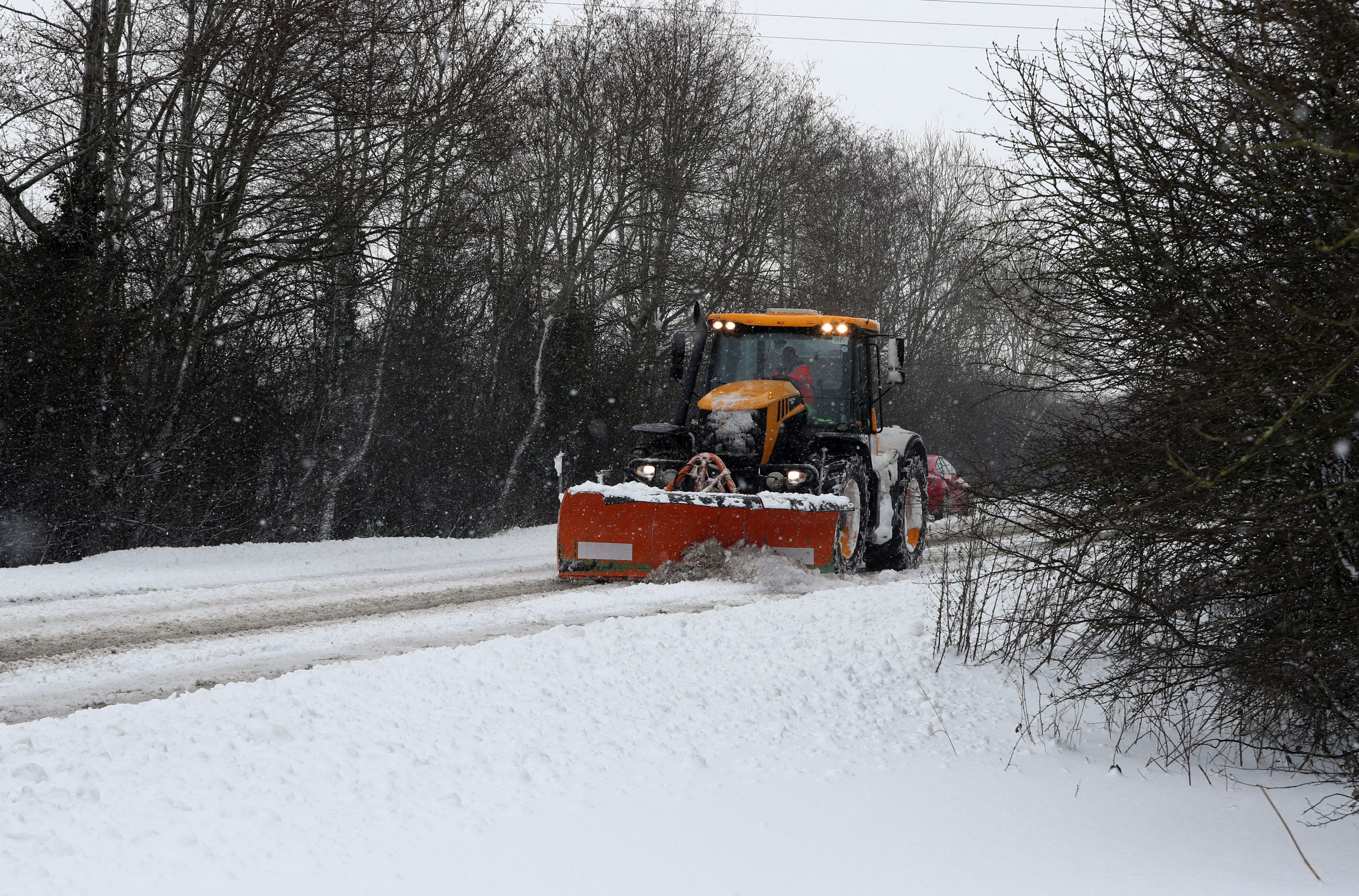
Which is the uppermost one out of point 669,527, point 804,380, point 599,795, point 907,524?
point 804,380

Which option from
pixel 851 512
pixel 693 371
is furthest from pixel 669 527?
pixel 693 371

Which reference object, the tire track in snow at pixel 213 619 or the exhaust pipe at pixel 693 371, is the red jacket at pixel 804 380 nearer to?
the exhaust pipe at pixel 693 371

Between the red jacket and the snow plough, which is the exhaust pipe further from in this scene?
the red jacket

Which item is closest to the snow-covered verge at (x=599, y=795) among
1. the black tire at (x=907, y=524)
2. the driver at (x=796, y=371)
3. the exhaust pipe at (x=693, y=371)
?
the exhaust pipe at (x=693, y=371)

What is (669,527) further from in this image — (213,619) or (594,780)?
(594,780)

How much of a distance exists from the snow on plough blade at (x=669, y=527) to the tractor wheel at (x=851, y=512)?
340 millimetres

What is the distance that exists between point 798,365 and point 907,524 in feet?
8.28

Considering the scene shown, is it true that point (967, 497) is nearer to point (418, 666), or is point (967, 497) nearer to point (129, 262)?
point (418, 666)

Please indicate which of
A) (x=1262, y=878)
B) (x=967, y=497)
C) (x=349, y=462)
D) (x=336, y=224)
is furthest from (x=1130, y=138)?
(x=349, y=462)

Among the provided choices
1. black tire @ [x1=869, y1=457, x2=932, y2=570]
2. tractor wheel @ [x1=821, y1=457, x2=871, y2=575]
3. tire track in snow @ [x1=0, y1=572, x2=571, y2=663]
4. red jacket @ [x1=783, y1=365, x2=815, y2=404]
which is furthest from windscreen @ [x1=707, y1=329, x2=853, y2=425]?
tire track in snow @ [x1=0, y1=572, x2=571, y2=663]

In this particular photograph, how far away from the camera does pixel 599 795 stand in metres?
3.73

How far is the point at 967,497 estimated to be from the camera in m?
5.33

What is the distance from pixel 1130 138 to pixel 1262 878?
9.86ft

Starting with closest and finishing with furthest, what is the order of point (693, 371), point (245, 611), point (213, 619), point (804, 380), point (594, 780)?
point (594, 780) → point (213, 619) → point (245, 611) → point (693, 371) → point (804, 380)
